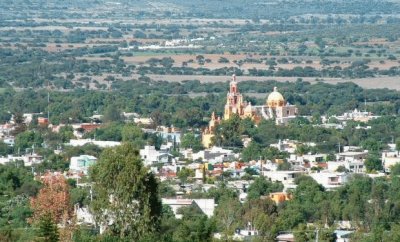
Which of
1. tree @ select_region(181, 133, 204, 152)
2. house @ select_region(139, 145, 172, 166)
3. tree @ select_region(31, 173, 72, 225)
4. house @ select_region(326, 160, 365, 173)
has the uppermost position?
tree @ select_region(31, 173, 72, 225)

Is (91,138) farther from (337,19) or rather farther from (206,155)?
(337,19)

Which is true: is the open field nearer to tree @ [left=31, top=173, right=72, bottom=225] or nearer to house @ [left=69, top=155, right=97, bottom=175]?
house @ [left=69, top=155, right=97, bottom=175]

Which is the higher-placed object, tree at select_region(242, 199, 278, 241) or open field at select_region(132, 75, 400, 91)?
tree at select_region(242, 199, 278, 241)

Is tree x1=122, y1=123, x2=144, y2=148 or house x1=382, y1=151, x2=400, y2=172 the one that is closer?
house x1=382, y1=151, x2=400, y2=172

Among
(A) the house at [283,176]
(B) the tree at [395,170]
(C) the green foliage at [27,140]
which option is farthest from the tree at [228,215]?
(C) the green foliage at [27,140]

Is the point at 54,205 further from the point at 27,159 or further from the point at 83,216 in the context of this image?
the point at 27,159

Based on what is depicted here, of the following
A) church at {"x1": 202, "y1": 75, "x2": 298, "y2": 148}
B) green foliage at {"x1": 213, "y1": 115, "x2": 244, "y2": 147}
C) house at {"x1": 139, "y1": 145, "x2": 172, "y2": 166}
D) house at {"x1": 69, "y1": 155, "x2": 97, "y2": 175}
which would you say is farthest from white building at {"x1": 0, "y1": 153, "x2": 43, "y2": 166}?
church at {"x1": 202, "y1": 75, "x2": 298, "y2": 148}
